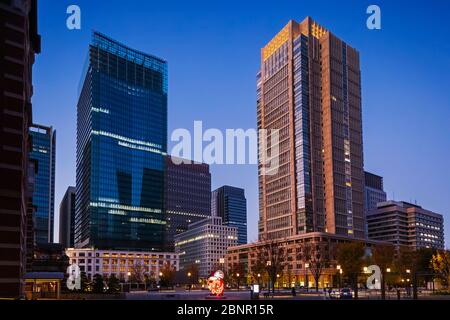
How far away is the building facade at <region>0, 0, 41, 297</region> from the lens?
4616 cm

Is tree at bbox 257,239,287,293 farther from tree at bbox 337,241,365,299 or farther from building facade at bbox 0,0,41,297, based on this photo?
building facade at bbox 0,0,41,297

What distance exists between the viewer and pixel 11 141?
47.9 m

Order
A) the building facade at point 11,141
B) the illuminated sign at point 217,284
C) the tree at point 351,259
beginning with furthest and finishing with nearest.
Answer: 1. the tree at point 351,259
2. the illuminated sign at point 217,284
3. the building facade at point 11,141

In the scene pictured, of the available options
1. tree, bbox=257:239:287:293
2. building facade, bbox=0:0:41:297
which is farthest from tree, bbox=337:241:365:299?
building facade, bbox=0:0:41:297

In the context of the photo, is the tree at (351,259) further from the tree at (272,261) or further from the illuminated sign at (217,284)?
the illuminated sign at (217,284)

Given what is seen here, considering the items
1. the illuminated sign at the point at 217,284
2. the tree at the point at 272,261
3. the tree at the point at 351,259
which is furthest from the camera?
the tree at the point at 351,259

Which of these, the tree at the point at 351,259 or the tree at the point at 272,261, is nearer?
the tree at the point at 272,261

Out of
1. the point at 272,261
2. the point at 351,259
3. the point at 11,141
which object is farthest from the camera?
the point at 351,259

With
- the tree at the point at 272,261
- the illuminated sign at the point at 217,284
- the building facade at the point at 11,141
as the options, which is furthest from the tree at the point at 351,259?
the building facade at the point at 11,141

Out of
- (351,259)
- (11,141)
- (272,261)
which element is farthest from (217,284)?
(351,259)

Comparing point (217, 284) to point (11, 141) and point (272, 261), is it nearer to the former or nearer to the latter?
point (11, 141)

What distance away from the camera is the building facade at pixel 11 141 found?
151 ft

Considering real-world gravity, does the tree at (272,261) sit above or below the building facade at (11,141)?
below
